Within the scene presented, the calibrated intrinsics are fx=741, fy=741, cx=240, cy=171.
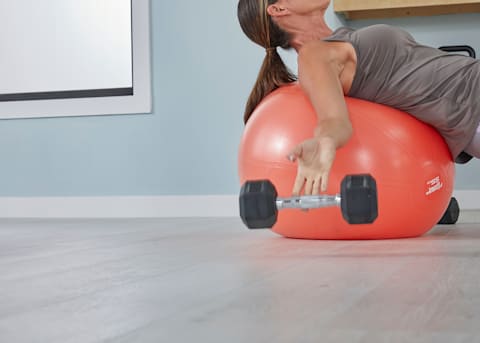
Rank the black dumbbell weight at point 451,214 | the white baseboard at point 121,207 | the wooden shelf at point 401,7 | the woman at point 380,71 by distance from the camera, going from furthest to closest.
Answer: the white baseboard at point 121,207
the wooden shelf at point 401,7
the black dumbbell weight at point 451,214
the woman at point 380,71

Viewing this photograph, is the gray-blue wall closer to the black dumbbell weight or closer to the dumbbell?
the black dumbbell weight

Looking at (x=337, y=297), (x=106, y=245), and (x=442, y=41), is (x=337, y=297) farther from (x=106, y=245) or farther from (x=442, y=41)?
(x=442, y=41)

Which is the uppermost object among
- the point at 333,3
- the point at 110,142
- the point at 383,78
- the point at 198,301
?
the point at 333,3

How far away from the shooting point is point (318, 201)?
56.2 inches

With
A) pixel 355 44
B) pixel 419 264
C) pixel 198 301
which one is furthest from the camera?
pixel 355 44

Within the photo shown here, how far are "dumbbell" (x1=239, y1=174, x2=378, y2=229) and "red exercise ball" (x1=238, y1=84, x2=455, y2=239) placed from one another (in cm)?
34

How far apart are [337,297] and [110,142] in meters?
2.77

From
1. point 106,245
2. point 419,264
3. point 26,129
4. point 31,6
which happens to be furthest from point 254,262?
point 31,6

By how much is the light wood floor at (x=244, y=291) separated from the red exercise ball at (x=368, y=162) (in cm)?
5

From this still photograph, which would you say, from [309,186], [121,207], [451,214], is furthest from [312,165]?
[121,207]

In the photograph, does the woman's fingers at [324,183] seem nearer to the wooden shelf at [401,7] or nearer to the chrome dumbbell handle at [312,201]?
the chrome dumbbell handle at [312,201]

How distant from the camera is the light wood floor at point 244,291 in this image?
797 millimetres

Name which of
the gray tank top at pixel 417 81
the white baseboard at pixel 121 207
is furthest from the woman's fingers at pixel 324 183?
the white baseboard at pixel 121 207

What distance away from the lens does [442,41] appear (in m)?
3.30
